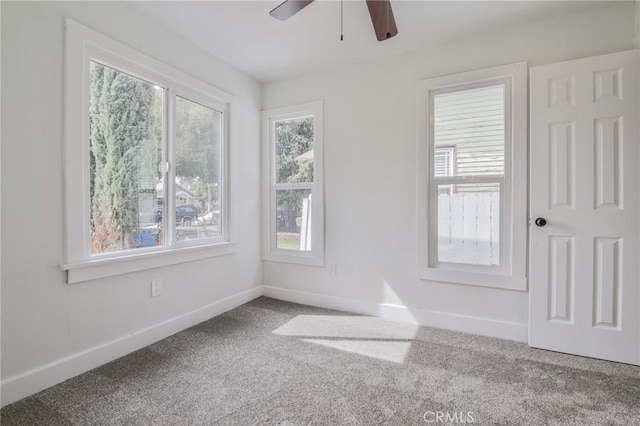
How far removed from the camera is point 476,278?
262cm

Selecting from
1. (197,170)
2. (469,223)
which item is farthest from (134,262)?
(469,223)

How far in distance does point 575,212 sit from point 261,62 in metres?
2.95

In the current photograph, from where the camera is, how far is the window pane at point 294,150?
135 inches

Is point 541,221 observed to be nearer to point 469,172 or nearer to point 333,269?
point 469,172

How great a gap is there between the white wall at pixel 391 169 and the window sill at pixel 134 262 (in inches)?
39.4

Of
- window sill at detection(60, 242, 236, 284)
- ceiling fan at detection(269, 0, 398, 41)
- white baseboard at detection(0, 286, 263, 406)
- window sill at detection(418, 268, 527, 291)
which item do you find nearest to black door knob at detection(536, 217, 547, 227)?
window sill at detection(418, 268, 527, 291)

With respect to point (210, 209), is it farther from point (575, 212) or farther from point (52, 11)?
point (575, 212)

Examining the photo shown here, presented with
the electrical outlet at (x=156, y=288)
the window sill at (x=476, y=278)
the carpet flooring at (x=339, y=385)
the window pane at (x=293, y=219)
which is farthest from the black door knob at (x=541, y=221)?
the electrical outlet at (x=156, y=288)

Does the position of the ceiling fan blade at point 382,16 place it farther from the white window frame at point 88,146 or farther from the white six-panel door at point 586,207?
the white window frame at point 88,146

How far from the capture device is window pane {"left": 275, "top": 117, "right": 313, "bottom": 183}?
11.3 feet

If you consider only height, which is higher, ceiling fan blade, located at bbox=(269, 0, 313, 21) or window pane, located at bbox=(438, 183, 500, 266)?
ceiling fan blade, located at bbox=(269, 0, 313, 21)

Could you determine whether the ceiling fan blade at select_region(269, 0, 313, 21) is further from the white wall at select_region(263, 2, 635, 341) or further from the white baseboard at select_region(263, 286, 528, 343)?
the white baseboard at select_region(263, 286, 528, 343)

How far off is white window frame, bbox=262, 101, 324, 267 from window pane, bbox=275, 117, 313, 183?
0.06m

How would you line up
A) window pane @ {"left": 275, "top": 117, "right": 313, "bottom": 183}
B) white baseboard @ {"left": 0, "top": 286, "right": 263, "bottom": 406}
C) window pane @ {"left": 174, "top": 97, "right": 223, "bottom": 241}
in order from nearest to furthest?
1. white baseboard @ {"left": 0, "top": 286, "right": 263, "bottom": 406}
2. window pane @ {"left": 174, "top": 97, "right": 223, "bottom": 241}
3. window pane @ {"left": 275, "top": 117, "right": 313, "bottom": 183}
